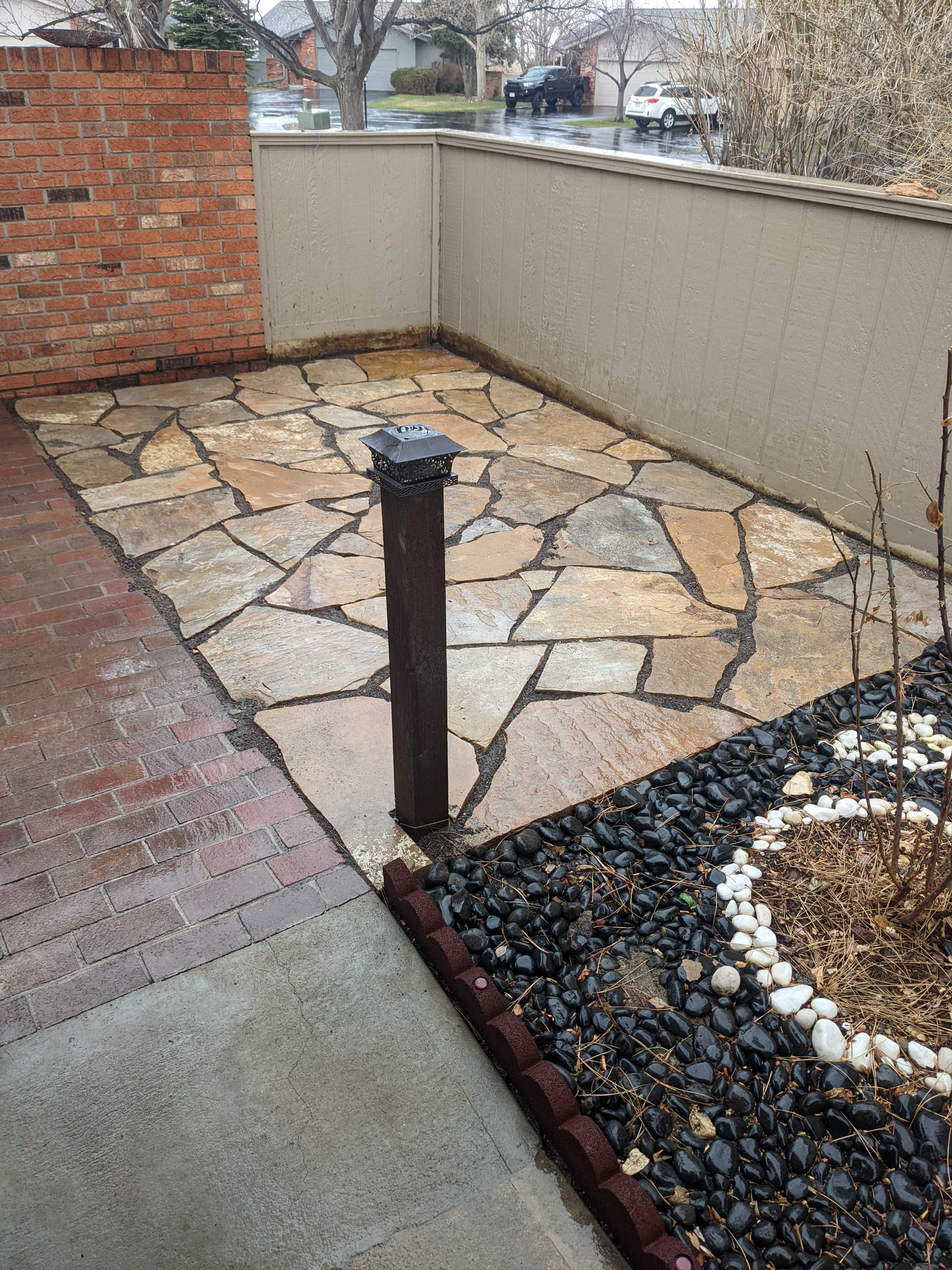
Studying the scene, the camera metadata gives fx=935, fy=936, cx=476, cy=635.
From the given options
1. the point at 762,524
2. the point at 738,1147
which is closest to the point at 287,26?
the point at 762,524

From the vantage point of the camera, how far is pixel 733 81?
4.48 meters

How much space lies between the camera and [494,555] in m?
3.76

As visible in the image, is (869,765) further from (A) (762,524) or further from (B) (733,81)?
(B) (733,81)

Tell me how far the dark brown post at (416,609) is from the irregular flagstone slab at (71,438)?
305 centimetres

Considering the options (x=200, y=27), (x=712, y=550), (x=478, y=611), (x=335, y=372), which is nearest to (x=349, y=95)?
(x=335, y=372)

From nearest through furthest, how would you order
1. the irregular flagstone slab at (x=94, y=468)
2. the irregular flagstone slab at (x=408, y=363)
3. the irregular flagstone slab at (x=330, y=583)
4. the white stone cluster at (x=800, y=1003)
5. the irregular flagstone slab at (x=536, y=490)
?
the white stone cluster at (x=800, y=1003) < the irregular flagstone slab at (x=330, y=583) < the irregular flagstone slab at (x=536, y=490) < the irregular flagstone slab at (x=94, y=468) < the irregular flagstone slab at (x=408, y=363)

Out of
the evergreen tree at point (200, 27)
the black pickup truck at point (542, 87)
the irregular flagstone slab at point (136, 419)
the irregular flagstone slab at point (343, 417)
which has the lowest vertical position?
the irregular flagstone slab at point (136, 419)

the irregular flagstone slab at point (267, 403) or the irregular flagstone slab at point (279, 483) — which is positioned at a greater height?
the irregular flagstone slab at point (267, 403)

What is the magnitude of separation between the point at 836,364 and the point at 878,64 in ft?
5.22

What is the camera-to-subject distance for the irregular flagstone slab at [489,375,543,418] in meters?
5.28

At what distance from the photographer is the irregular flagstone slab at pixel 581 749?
8.02 feet

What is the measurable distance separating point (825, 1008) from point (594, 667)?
1.38 meters

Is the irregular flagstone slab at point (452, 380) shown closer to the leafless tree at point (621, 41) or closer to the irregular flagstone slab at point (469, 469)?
the irregular flagstone slab at point (469, 469)

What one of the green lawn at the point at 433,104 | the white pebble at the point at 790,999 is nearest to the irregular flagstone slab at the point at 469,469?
the white pebble at the point at 790,999
